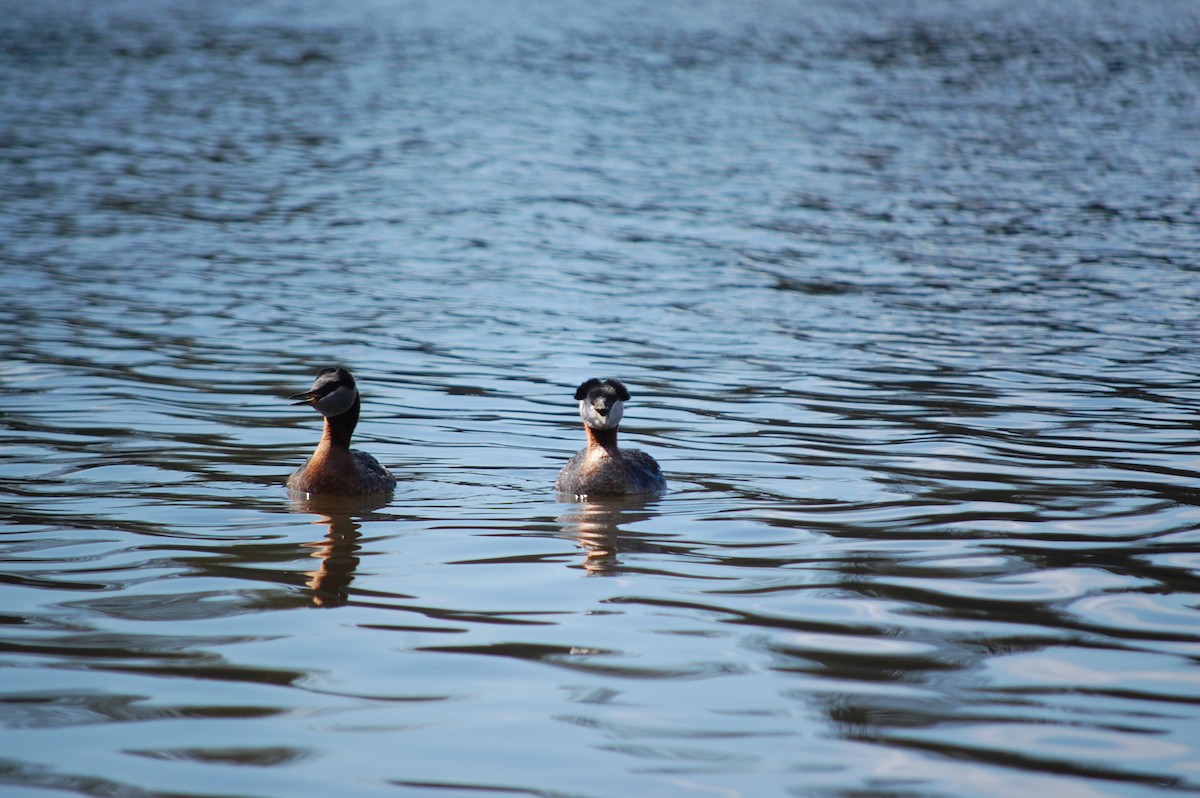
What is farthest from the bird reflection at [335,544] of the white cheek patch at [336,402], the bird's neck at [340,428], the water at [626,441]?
the white cheek patch at [336,402]

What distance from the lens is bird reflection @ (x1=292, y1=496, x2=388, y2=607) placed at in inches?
340

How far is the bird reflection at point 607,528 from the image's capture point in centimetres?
941

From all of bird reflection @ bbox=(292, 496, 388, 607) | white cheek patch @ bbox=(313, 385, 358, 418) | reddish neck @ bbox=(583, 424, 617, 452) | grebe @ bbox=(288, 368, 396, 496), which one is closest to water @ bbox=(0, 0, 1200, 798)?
bird reflection @ bbox=(292, 496, 388, 607)

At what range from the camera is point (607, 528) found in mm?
10281

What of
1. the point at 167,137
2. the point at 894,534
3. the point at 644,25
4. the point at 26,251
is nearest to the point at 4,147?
the point at 167,137

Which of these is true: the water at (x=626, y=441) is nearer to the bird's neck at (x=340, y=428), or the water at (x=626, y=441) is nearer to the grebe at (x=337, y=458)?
the grebe at (x=337, y=458)

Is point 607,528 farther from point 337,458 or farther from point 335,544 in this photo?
point 337,458

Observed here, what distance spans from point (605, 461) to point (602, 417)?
39cm

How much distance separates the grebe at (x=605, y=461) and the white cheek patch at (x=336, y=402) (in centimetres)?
184

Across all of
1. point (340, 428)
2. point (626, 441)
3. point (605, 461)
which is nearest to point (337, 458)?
point (340, 428)

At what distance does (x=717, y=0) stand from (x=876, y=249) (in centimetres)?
4972

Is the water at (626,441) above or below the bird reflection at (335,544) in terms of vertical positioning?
above

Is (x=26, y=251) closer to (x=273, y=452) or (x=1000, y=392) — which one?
(x=273, y=452)

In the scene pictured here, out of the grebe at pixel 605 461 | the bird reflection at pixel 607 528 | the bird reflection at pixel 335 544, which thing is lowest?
the bird reflection at pixel 335 544
